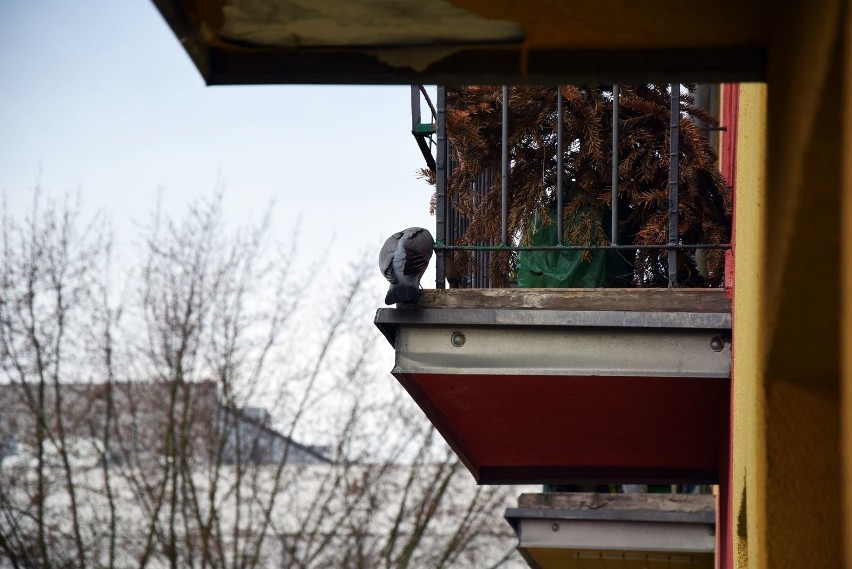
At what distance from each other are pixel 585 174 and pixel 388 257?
3.84ft

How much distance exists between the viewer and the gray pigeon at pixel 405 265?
14.4 ft

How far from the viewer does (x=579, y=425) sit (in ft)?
18.0

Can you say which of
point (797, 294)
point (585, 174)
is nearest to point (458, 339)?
point (585, 174)

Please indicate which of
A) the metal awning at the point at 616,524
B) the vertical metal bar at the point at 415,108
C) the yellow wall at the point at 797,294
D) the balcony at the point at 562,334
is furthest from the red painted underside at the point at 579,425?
the metal awning at the point at 616,524

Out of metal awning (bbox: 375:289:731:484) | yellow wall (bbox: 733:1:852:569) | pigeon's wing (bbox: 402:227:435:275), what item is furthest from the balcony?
yellow wall (bbox: 733:1:852:569)

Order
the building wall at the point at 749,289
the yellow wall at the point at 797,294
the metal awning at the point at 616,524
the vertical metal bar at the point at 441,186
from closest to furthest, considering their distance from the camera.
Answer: the yellow wall at the point at 797,294, the building wall at the point at 749,289, the vertical metal bar at the point at 441,186, the metal awning at the point at 616,524

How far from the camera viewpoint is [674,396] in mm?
4879

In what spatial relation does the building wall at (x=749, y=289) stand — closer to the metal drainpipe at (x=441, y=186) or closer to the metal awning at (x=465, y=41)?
the metal awning at (x=465, y=41)

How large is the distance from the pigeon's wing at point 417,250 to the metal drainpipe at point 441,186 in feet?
0.41

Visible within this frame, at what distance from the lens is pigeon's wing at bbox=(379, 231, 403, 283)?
174 inches

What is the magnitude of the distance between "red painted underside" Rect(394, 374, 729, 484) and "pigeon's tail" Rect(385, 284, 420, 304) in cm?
30

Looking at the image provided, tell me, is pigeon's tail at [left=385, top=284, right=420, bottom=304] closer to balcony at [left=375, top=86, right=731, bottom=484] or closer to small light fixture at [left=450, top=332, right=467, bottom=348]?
balcony at [left=375, top=86, right=731, bottom=484]

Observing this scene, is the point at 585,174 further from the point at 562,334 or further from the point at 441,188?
the point at 562,334

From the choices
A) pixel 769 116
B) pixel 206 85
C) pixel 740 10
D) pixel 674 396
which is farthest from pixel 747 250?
pixel 674 396
